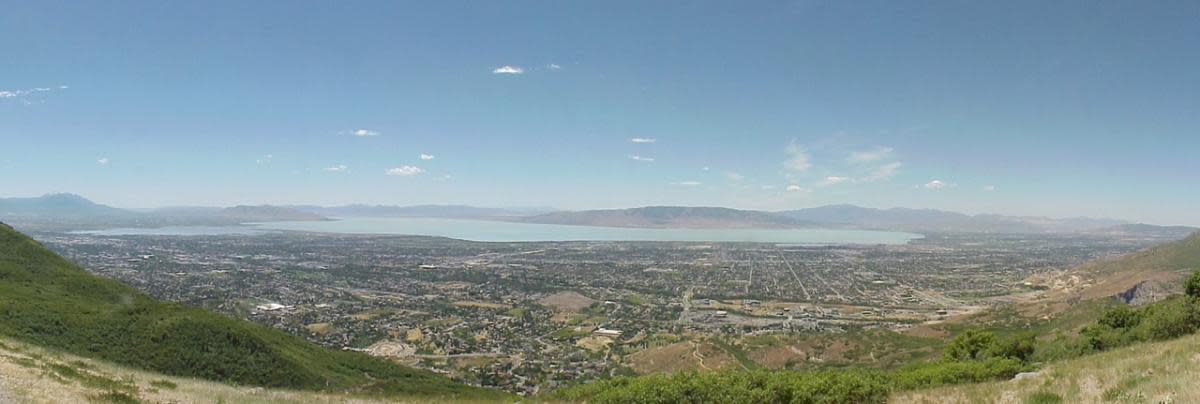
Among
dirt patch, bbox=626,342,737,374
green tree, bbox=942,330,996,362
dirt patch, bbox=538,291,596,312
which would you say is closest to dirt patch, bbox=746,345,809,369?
dirt patch, bbox=626,342,737,374

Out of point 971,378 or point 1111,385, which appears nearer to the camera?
point 1111,385

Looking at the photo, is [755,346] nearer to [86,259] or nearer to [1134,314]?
[1134,314]

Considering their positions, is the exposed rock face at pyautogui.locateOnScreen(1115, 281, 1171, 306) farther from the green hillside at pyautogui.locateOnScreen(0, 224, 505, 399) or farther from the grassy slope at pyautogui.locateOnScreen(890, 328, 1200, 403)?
the green hillside at pyautogui.locateOnScreen(0, 224, 505, 399)

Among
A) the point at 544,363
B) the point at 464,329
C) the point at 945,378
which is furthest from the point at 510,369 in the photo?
the point at 945,378

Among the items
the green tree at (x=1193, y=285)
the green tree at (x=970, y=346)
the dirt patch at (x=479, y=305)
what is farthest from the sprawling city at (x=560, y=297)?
the green tree at (x=1193, y=285)

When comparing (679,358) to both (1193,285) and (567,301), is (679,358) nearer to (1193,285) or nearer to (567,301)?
(1193,285)

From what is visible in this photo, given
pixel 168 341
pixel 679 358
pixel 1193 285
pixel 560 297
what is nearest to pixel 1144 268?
pixel 1193 285

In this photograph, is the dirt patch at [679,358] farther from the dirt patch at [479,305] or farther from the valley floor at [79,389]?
the valley floor at [79,389]
